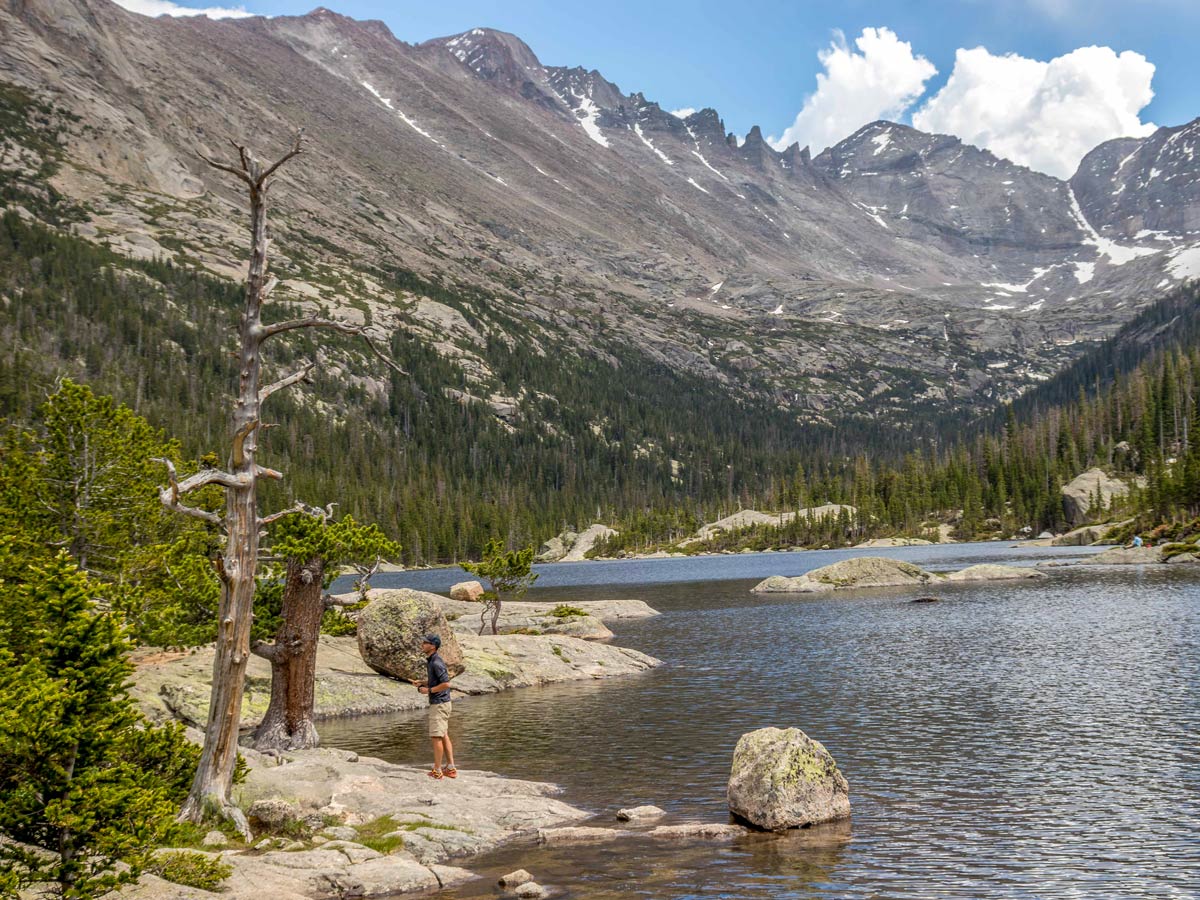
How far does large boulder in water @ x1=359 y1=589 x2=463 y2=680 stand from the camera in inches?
1618

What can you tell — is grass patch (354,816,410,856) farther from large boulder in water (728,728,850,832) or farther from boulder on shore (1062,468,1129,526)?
boulder on shore (1062,468,1129,526)

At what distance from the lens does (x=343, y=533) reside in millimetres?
29531

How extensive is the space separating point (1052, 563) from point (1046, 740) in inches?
3540

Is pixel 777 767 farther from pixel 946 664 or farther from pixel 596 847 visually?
pixel 946 664

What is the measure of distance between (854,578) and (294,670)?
84.7 metres

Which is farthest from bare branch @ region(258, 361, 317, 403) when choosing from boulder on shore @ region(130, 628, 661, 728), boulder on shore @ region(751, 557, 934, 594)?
boulder on shore @ region(751, 557, 934, 594)

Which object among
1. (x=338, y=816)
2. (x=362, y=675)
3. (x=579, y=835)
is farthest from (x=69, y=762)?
(x=362, y=675)

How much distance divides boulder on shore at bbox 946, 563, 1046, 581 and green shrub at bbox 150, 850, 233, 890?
9241 centimetres

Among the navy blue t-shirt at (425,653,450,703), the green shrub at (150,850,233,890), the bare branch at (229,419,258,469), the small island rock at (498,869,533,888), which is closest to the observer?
the green shrub at (150,850,233,890)

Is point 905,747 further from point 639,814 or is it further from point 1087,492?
point 1087,492

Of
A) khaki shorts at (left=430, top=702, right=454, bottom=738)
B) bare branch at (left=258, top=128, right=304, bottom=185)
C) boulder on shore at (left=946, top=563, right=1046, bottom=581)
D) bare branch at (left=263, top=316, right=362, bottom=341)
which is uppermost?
bare branch at (left=258, top=128, right=304, bottom=185)

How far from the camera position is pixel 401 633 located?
41.1 metres

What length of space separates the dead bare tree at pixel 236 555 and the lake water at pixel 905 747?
17.7 ft

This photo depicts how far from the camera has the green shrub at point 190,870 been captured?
494 inches
